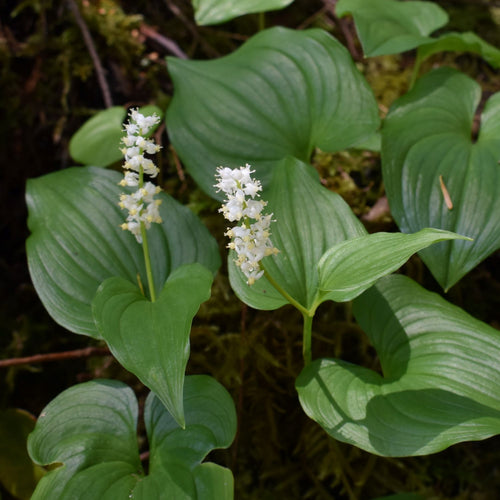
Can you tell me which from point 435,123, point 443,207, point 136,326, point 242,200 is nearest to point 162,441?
point 136,326

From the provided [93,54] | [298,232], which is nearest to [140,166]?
[298,232]

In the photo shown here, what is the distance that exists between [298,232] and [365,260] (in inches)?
16.6

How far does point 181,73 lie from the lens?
7.54 feet

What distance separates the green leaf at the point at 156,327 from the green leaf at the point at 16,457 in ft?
3.00

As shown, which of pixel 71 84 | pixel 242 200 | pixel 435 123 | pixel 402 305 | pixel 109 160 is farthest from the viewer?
pixel 71 84

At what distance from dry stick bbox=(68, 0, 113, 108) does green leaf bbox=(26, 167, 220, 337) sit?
1.00 meters

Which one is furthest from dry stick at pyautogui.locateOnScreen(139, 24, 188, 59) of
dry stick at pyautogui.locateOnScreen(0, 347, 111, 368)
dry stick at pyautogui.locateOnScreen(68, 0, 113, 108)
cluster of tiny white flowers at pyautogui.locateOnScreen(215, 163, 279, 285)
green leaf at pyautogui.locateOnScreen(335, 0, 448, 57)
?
cluster of tiny white flowers at pyautogui.locateOnScreen(215, 163, 279, 285)

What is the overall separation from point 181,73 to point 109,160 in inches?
22.2

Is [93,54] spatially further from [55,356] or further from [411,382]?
[411,382]

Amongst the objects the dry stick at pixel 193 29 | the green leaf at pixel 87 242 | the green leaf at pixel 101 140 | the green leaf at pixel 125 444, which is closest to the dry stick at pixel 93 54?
the green leaf at pixel 101 140

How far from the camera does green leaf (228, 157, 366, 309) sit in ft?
5.47

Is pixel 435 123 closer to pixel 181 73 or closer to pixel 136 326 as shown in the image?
pixel 181 73

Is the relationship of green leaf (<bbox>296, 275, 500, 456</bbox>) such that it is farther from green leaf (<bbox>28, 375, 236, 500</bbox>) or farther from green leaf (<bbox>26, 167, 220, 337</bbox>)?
green leaf (<bbox>26, 167, 220, 337</bbox>)

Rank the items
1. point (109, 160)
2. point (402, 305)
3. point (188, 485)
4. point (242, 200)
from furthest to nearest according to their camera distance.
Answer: point (109, 160)
point (402, 305)
point (188, 485)
point (242, 200)
